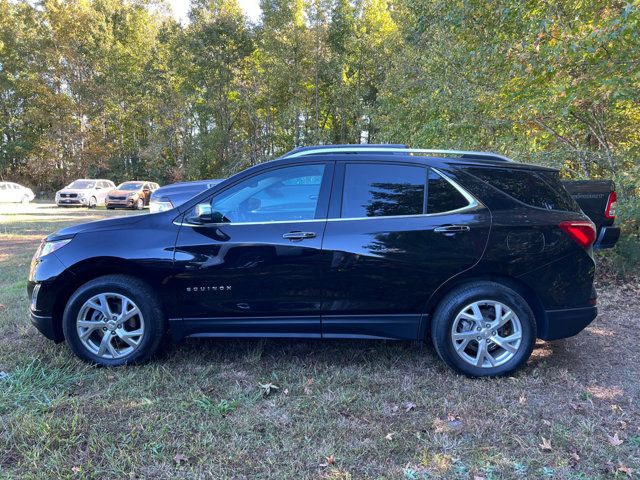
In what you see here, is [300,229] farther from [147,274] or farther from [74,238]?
[74,238]

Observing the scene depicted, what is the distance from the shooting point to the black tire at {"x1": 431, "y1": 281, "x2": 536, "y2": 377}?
11.2 feet

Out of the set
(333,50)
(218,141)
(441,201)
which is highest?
(333,50)

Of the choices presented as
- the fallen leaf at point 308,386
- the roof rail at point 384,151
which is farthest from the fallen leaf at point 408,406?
the roof rail at point 384,151

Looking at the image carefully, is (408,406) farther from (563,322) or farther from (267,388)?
(563,322)

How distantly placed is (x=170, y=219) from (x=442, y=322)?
2237mm

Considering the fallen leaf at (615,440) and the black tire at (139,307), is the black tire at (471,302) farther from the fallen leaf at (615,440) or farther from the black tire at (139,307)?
the black tire at (139,307)

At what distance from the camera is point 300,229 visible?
3467 millimetres

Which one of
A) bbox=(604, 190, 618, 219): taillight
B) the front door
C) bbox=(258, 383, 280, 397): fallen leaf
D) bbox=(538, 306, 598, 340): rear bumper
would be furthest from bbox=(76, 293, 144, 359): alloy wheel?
bbox=(604, 190, 618, 219): taillight

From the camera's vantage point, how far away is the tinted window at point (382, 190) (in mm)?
3520

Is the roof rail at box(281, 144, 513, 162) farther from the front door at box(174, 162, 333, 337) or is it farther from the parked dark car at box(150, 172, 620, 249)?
the parked dark car at box(150, 172, 620, 249)

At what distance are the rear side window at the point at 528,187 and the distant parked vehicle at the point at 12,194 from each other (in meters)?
29.2

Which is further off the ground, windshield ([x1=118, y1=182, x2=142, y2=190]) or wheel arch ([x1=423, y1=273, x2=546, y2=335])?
windshield ([x1=118, y1=182, x2=142, y2=190])

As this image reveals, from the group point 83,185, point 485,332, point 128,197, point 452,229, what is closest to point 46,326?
point 452,229

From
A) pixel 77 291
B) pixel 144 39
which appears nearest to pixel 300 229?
pixel 77 291
